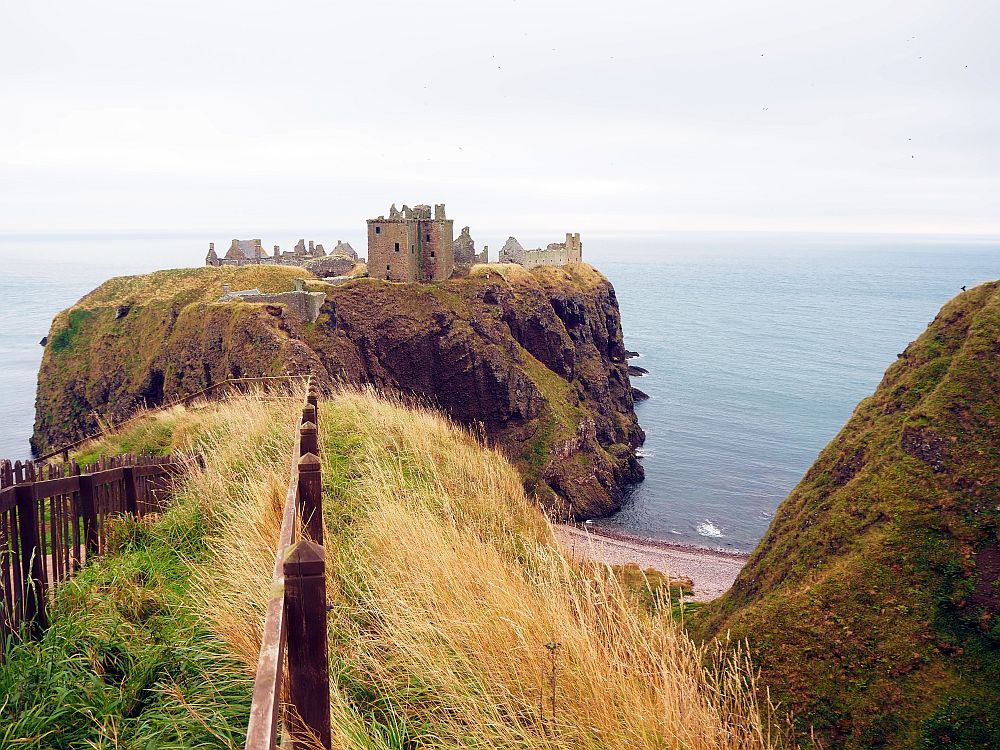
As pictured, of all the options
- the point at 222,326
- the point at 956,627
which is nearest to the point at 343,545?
the point at 956,627

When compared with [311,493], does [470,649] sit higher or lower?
lower

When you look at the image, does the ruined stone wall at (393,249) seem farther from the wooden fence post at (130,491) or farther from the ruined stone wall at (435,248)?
the wooden fence post at (130,491)

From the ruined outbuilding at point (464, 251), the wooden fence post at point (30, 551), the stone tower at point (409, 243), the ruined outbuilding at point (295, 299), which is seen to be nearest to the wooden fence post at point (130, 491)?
the wooden fence post at point (30, 551)

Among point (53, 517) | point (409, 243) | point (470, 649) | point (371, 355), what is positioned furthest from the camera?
point (409, 243)

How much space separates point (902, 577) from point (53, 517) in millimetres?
22901

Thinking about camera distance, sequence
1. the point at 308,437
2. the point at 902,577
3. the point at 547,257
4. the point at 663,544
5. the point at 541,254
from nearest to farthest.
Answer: the point at 308,437 → the point at 902,577 → the point at 663,544 → the point at 541,254 → the point at 547,257

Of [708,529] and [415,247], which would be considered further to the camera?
[415,247]

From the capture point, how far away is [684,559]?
52.6 metres

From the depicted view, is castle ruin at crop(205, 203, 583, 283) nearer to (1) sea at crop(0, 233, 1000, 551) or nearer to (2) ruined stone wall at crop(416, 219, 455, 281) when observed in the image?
(2) ruined stone wall at crop(416, 219, 455, 281)

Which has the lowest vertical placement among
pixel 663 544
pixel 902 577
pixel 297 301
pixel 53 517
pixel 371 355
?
pixel 663 544

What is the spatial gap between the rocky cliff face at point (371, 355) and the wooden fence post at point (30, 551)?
50680mm

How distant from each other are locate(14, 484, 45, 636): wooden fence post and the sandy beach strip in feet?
133

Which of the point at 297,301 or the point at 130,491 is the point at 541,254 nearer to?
the point at 297,301

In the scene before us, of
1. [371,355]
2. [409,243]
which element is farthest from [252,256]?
[371,355]
